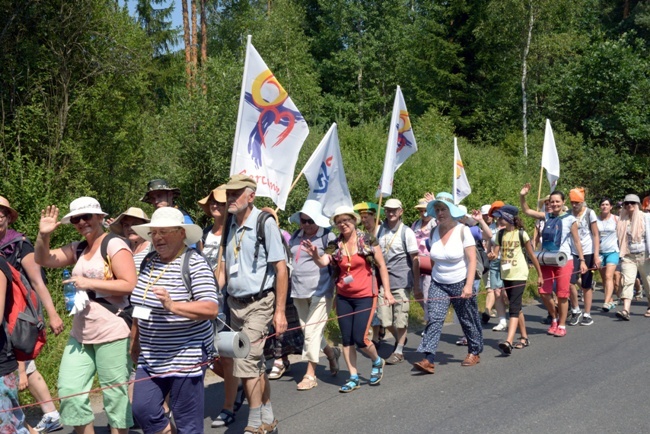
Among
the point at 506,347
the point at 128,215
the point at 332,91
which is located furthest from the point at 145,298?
the point at 332,91

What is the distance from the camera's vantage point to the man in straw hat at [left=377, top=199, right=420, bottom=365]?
8.58 meters

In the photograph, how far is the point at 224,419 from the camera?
612cm

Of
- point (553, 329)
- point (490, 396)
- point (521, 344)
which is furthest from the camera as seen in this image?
point (553, 329)

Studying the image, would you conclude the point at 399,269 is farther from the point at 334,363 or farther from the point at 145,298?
the point at 145,298

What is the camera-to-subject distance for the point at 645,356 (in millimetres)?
8148

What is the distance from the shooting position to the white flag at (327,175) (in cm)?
863

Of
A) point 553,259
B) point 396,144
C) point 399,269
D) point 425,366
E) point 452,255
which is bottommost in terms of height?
point 425,366

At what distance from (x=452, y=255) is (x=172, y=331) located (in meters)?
3.95

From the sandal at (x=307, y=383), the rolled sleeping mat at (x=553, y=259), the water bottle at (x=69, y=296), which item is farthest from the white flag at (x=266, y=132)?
the rolled sleeping mat at (x=553, y=259)

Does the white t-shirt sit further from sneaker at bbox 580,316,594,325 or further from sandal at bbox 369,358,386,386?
sneaker at bbox 580,316,594,325

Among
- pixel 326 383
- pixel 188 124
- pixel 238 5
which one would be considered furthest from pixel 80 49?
pixel 238 5

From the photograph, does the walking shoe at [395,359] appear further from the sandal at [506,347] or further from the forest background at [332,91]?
the forest background at [332,91]

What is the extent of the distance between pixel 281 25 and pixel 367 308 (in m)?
25.2

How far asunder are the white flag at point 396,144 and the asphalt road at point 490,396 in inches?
81.7
